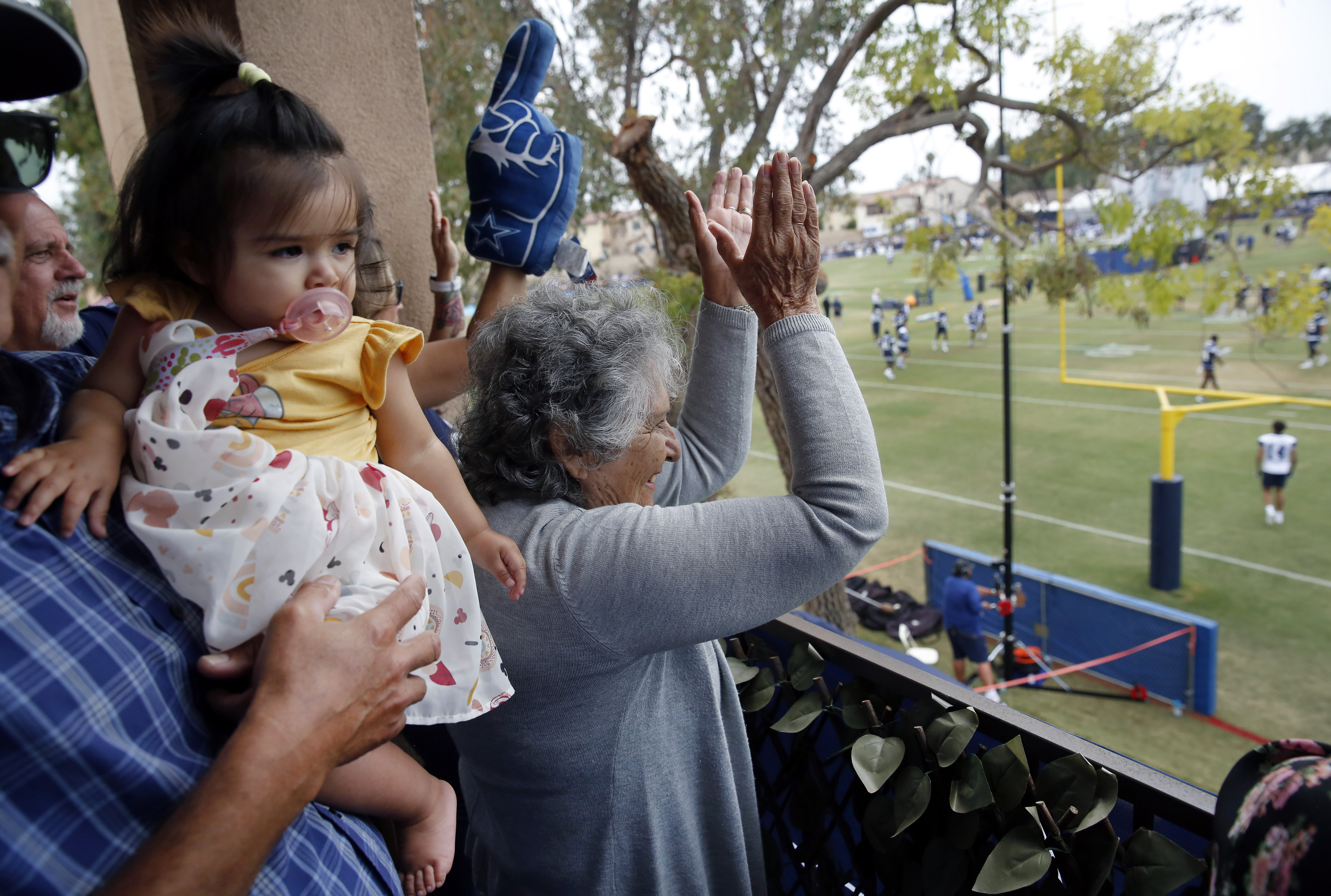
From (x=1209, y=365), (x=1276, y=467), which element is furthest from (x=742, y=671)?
(x=1209, y=365)

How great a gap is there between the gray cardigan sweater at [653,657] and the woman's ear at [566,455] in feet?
0.20

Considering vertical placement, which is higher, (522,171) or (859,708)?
(522,171)

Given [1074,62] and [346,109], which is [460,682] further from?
[1074,62]

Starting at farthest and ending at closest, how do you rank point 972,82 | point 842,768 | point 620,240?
point 620,240
point 972,82
point 842,768

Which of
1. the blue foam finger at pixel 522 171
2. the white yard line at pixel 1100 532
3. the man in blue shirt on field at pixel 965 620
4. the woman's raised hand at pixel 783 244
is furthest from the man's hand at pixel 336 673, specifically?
the white yard line at pixel 1100 532

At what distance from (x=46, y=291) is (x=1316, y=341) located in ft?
79.9

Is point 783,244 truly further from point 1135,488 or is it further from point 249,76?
point 1135,488

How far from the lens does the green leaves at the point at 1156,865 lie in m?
1.02

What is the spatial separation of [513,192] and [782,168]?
0.80 meters

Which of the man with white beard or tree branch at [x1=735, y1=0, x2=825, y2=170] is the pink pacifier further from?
tree branch at [x1=735, y1=0, x2=825, y2=170]

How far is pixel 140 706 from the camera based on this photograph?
27.8 inches

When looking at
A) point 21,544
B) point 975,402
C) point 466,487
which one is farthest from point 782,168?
point 975,402

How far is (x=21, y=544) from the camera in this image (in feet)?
2.31

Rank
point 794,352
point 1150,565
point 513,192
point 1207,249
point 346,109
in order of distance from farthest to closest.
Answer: point 1150,565 < point 1207,249 < point 346,109 < point 513,192 < point 794,352
